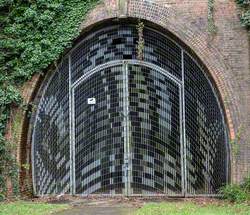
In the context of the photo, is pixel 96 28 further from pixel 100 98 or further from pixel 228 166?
pixel 228 166

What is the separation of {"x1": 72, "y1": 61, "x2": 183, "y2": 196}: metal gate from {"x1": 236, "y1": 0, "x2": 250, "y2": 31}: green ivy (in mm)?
2177

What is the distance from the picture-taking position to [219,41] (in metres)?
12.9

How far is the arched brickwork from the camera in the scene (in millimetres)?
12664

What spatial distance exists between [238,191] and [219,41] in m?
3.49

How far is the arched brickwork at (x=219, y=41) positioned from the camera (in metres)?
12.7

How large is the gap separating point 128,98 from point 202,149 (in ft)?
7.20

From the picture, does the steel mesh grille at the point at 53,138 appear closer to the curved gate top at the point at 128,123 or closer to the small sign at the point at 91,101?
the curved gate top at the point at 128,123

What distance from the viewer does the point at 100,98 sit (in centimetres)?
1370

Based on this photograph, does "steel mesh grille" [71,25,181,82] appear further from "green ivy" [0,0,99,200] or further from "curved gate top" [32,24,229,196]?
"green ivy" [0,0,99,200]

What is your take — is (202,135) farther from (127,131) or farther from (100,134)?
(100,134)

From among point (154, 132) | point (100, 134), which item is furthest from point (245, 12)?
point (100, 134)

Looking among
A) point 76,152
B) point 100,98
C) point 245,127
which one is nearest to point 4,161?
point 76,152

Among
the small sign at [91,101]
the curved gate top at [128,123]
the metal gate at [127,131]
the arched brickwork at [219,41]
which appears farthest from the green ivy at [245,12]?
the small sign at [91,101]

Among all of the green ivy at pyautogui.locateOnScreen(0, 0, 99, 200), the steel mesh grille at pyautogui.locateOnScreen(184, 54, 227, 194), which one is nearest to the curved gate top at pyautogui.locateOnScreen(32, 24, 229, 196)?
the steel mesh grille at pyautogui.locateOnScreen(184, 54, 227, 194)
